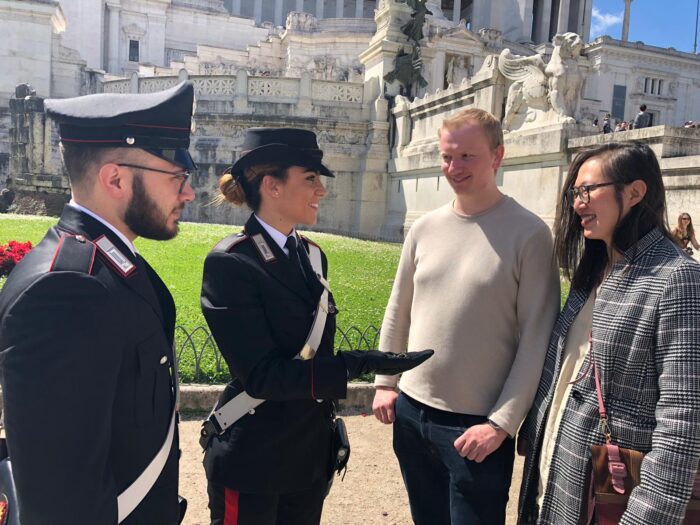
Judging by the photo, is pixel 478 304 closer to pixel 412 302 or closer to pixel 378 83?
pixel 412 302

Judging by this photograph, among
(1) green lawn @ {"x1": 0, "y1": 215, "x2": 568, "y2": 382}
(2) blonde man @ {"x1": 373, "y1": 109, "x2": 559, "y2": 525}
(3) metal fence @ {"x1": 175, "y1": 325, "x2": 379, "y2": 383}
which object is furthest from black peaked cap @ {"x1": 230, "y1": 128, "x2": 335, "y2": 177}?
(1) green lawn @ {"x1": 0, "y1": 215, "x2": 568, "y2": 382}

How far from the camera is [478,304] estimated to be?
2818 mm

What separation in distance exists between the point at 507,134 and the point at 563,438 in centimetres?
1345

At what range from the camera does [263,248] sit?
2.75 metres

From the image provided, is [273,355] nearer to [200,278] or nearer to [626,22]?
[200,278]

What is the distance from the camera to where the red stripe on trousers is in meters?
2.68

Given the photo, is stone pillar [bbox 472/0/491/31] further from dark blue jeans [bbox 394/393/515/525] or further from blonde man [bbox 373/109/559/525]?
dark blue jeans [bbox 394/393/515/525]

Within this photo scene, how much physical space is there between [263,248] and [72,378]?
117cm

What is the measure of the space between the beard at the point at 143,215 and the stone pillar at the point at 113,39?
191 ft

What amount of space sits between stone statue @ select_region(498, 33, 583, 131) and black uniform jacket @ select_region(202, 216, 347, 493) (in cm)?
1198

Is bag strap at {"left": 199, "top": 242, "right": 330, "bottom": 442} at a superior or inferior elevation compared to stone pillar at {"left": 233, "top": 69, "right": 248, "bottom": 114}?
inferior

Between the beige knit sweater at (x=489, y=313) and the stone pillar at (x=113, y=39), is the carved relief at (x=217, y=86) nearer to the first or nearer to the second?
the beige knit sweater at (x=489, y=313)

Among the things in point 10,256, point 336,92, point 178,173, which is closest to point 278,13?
point 336,92

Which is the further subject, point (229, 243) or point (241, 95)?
point (241, 95)
